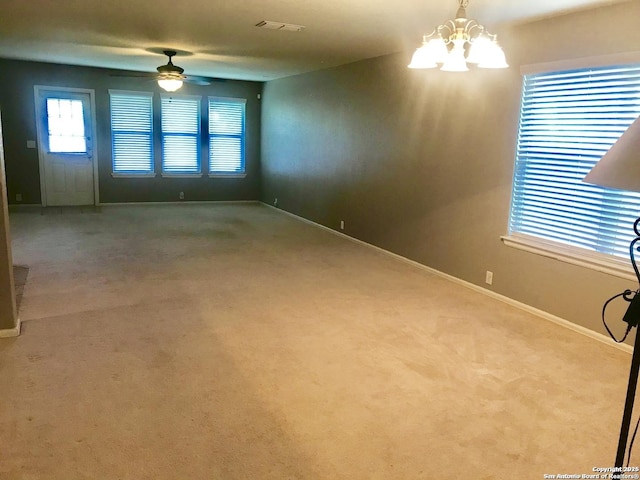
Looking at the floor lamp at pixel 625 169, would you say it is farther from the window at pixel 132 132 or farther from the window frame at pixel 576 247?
the window at pixel 132 132

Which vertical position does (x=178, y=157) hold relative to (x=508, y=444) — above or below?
above

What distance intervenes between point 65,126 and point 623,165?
945cm

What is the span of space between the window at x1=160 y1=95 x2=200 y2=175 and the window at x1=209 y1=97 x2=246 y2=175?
298 millimetres

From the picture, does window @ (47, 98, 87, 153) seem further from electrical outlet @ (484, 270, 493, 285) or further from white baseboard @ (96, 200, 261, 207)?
electrical outlet @ (484, 270, 493, 285)

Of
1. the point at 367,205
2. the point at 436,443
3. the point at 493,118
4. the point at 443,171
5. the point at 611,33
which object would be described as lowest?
the point at 436,443

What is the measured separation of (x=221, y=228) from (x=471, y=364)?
16.7ft

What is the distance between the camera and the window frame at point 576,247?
347cm

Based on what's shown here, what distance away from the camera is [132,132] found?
936 centimetres

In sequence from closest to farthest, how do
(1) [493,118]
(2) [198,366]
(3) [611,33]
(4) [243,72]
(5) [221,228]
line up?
1. (2) [198,366]
2. (3) [611,33]
3. (1) [493,118]
4. (5) [221,228]
5. (4) [243,72]

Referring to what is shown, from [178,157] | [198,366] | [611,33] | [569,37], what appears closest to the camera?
[198,366]

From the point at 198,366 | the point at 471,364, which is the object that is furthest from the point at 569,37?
the point at 198,366

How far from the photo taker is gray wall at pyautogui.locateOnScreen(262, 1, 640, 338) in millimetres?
3836

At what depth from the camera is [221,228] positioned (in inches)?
298

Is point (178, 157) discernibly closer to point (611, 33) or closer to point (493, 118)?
point (493, 118)
